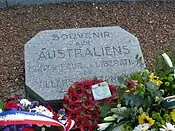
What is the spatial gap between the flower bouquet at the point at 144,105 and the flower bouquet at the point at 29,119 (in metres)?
0.28

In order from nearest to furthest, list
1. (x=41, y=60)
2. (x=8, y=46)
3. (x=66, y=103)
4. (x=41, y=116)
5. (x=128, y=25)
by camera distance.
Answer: (x=41, y=116) < (x=66, y=103) < (x=41, y=60) < (x=8, y=46) < (x=128, y=25)

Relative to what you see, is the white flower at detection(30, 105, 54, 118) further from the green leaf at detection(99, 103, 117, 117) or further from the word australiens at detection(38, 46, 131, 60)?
the word australiens at detection(38, 46, 131, 60)

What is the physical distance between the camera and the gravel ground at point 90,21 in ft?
16.3

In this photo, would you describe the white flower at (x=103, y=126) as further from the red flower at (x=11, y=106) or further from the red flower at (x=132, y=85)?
the red flower at (x=11, y=106)

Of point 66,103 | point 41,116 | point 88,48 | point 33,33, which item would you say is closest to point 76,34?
point 88,48

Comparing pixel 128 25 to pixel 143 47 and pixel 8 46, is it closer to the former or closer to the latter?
pixel 143 47

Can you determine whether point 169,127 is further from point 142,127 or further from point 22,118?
point 22,118

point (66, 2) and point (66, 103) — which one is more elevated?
point (66, 2)

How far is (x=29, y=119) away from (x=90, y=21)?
79.3 inches

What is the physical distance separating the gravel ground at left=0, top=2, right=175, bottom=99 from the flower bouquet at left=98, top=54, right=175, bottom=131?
1.22 meters

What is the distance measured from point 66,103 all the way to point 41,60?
571mm

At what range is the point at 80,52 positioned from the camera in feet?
14.8

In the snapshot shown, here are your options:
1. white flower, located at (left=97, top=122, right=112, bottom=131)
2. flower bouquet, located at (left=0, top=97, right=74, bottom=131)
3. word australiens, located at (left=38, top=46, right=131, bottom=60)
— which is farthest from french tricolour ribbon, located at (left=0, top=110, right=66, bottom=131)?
word australiens, located at (left=38, top=46, right=131, bottom=60)

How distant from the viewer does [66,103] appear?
401 centimetres
